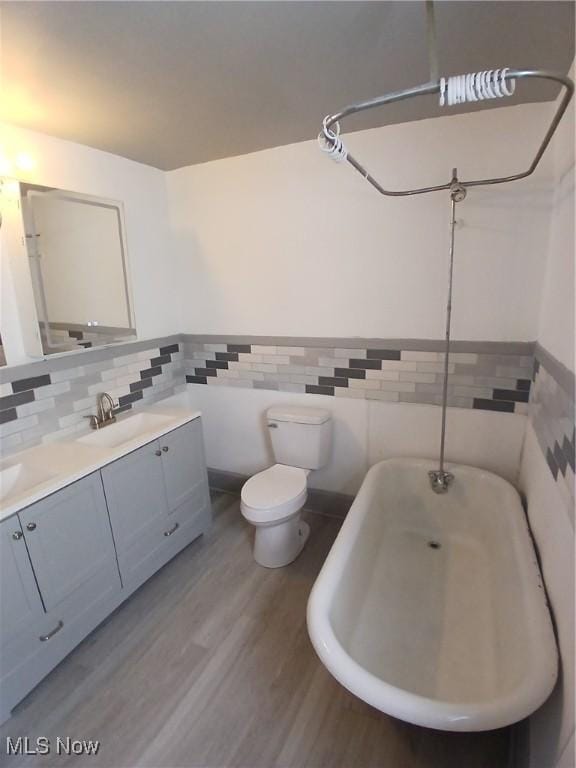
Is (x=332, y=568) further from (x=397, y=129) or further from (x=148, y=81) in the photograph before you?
(x=397, y=129)

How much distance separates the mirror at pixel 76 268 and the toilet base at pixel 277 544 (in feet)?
4.59

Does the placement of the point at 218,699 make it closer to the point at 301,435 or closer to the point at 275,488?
the point at 275,488

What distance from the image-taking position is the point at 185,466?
2.14 metres

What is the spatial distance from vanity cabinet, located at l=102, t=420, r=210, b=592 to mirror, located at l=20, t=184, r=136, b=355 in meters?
0.70

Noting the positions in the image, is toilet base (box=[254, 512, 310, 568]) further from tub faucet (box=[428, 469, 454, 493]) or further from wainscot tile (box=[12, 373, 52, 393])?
wainscot tile (box=[12, 373, 52, 393])

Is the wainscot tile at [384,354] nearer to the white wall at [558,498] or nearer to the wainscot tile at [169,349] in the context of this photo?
the white wall at [558,498]

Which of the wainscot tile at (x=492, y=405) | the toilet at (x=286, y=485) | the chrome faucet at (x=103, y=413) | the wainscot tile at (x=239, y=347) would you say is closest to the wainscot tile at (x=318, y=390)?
the toilet at (x=286, y=485)

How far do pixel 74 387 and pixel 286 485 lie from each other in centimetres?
127

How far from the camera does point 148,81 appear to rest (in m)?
1.38

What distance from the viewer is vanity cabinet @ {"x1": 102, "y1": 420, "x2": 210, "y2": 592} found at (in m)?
1.78

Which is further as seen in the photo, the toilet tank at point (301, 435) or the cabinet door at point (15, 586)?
the toilet tank at point (301, 435)

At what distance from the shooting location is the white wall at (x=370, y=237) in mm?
1754

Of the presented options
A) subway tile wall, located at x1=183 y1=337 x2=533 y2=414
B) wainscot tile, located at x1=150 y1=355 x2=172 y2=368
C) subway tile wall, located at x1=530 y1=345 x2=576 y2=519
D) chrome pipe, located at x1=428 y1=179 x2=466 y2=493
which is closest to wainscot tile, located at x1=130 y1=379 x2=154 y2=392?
wainscot tile, located at x1=150 y1=355 x2=172 y2=368

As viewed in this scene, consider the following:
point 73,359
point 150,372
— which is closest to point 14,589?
point 73,359
